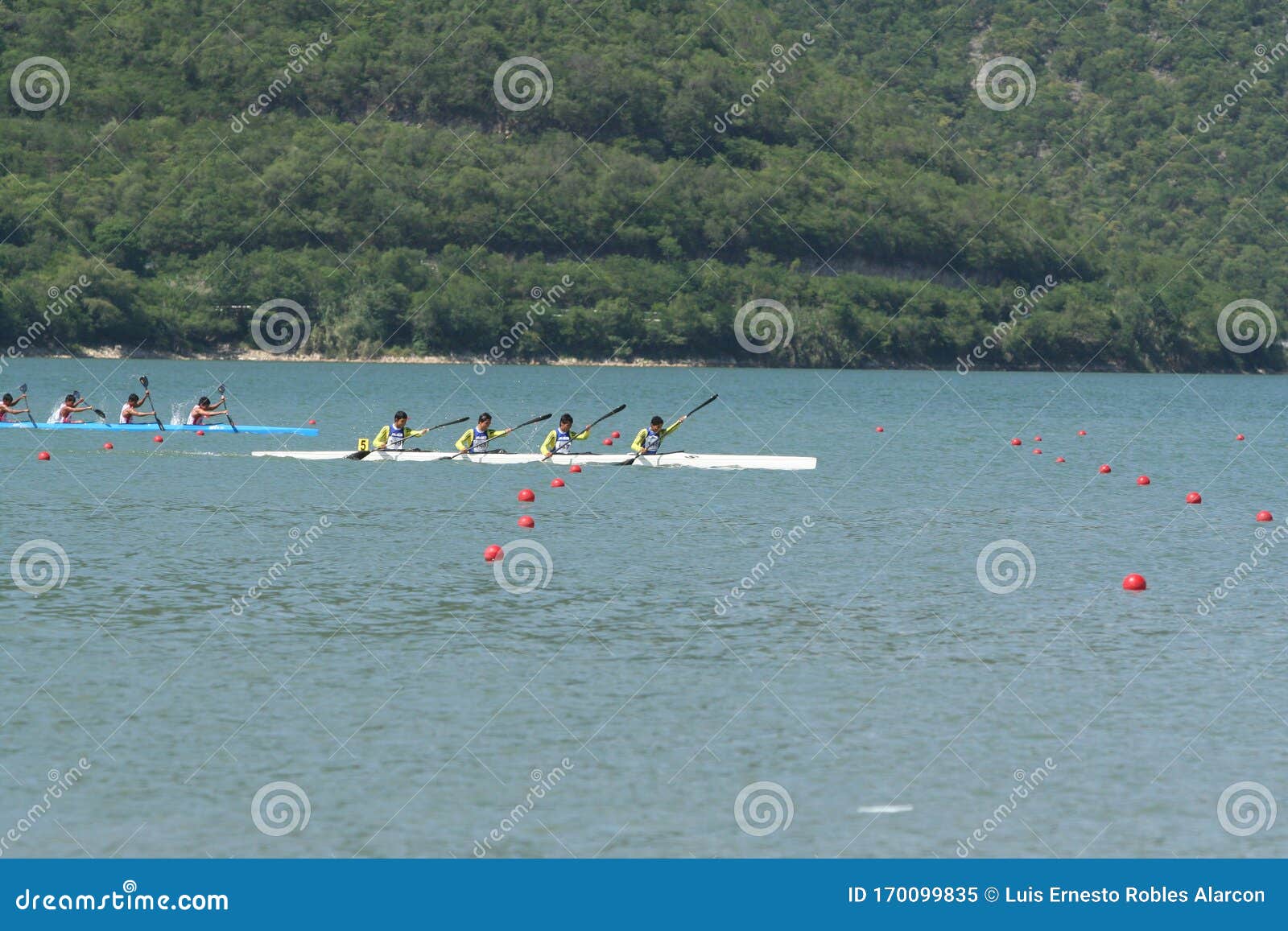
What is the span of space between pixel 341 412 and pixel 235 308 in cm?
6607

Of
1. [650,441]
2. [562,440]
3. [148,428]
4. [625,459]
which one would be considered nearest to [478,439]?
[562,440]

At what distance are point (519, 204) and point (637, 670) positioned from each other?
13622 cm

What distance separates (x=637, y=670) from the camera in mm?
18797

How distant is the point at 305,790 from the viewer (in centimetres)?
1415

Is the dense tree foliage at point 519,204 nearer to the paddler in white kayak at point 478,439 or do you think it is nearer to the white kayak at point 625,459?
the white kayak at point 625,459

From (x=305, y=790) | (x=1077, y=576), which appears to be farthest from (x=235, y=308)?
(x=305, y=790)

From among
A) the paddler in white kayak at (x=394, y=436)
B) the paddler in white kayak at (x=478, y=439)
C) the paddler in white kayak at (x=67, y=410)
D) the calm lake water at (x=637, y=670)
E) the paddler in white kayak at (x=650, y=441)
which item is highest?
the calm lake water at (x=637, y=670)

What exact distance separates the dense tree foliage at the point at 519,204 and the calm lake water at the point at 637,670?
99042 millimetres

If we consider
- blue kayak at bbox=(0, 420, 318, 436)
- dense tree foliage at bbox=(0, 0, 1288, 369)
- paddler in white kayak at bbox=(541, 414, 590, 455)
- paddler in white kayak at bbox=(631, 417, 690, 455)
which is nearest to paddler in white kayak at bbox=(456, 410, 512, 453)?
paddler in white kayak at bbox=(541, 414, 590, 455)

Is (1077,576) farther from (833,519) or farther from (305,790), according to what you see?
(305,790)

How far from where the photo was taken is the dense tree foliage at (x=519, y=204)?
138m

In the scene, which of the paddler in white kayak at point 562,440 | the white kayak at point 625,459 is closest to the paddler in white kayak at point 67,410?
the white kayak at point 625,459

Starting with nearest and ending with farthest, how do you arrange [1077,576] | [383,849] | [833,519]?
[383,849] < [1077,576] < [833,519]

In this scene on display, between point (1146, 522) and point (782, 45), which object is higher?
point (782, 45)
